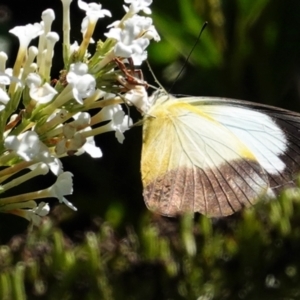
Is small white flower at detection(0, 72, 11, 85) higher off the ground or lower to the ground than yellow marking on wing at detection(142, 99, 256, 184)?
higher

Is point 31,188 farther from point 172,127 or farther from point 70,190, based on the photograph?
point 70,190

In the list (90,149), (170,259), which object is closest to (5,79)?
(90,149)

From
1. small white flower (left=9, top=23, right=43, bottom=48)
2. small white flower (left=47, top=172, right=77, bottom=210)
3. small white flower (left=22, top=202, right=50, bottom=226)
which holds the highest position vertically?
small white flower (left=9, top=23, right=43, bottom=48)

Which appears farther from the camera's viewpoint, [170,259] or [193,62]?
[193,62]

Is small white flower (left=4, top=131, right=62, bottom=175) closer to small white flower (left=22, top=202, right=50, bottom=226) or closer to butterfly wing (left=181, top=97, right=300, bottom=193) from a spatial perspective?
small white flower (left=22, top=202, right=50, bottom=226)

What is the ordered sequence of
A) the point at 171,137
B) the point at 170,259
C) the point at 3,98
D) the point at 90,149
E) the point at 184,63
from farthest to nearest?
the point at 184,63, the point at 170,259, the point at 171,137, the point at 90,149, the point at 3,98

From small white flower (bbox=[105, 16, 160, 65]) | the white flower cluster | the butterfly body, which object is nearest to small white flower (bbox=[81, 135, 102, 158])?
the white flower cluster

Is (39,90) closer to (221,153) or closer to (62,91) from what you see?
(62,91)

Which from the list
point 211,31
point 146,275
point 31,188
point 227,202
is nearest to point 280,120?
point 227,202
